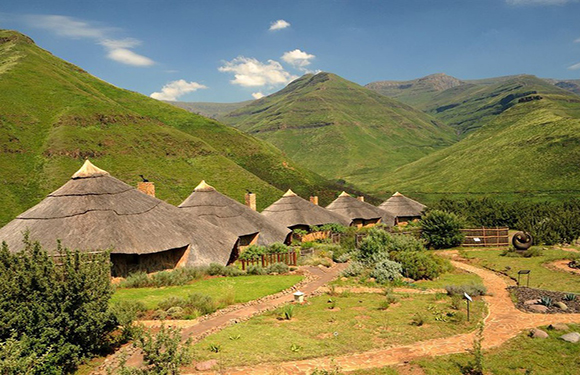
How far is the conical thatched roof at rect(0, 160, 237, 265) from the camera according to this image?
18.4m

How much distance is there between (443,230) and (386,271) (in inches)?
502

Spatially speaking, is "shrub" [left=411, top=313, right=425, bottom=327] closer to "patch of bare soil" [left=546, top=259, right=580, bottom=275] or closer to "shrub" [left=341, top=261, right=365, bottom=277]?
"shrub" [left=341, top=261, right=365, bottom=277]

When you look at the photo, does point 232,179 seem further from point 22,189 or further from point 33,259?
point 33,259

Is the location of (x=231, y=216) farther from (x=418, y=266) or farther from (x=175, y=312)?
(x=175, y=312)

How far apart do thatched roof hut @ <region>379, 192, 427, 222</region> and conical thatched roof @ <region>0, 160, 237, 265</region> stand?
29.7 meters

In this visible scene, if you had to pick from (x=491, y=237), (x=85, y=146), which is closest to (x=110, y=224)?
(x=491, y=237)

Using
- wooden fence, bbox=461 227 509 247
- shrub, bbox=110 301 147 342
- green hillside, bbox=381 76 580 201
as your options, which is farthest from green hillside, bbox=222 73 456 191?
shrub, bbox=110 301 147 342

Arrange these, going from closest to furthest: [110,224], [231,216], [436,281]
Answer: [110,224] < [436,281] < [231,216]

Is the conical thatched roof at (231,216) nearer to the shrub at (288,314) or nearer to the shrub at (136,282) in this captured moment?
the shrub at (136,282)

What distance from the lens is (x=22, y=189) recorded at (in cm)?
4681

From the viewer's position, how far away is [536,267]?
20766 millimetres

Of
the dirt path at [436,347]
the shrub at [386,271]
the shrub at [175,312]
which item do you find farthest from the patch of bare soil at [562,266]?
the shrub at [175,312]

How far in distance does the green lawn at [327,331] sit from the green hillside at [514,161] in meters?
73.3

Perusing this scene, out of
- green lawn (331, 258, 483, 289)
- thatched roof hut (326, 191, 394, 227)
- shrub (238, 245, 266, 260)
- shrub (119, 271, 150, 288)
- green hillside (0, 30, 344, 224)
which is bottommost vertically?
green lawn (331, 258, 483, 289)
